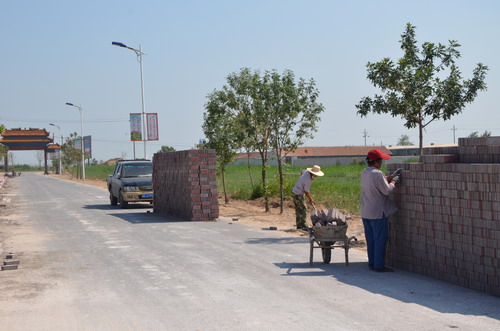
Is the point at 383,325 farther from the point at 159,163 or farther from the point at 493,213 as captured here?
the point at 159,163

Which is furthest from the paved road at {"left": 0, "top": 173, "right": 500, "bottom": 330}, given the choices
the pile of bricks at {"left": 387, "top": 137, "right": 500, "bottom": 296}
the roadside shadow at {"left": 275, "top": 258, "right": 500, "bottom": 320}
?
the pile of bricks at {"left": 387, "top": 137, "right": 500, "bottom": 296}

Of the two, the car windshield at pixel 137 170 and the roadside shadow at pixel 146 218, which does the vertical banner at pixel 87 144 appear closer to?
the car windshield at pixel 137 170

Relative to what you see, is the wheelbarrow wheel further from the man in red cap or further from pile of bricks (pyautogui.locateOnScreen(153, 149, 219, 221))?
pile of bricks (pyautogui.locateOnScreen(153, 149, 219, 221))

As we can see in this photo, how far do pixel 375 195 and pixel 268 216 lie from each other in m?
12.4

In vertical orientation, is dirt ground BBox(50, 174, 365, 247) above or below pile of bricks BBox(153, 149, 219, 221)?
below

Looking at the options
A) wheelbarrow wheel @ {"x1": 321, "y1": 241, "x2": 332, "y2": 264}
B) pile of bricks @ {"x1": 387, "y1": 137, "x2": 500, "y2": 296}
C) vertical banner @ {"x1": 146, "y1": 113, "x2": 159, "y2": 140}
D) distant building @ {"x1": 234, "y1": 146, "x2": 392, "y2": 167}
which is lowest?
wheelbarrow wheel @ {"x1": 321, "y1": 241, "x2": 332, "y2": 264}

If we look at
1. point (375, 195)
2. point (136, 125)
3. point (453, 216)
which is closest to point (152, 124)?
point (136, 125)

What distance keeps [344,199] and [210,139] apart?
246 inches

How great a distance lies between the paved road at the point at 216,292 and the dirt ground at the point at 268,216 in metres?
2.69

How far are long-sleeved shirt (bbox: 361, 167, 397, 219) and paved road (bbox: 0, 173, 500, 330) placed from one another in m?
0.92

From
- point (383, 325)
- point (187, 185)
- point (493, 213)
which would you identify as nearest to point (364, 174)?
point (493, 213)

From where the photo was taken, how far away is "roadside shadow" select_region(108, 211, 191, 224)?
773 inches

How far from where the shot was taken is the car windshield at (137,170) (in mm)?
25984

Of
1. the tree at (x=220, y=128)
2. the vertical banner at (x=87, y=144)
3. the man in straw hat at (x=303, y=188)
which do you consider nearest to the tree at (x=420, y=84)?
the man in straw hat at (x=303, y=188)
